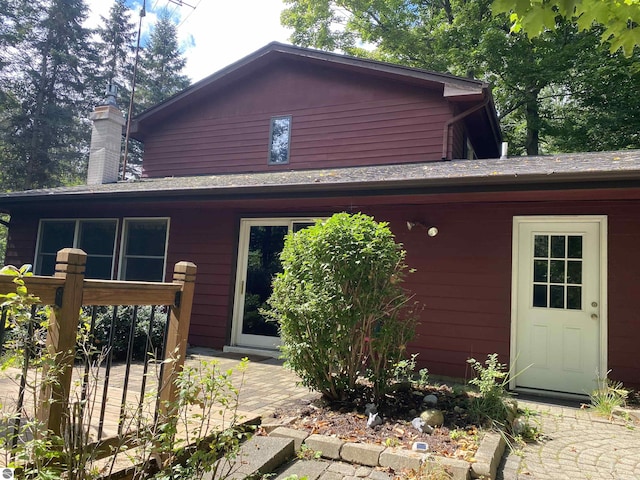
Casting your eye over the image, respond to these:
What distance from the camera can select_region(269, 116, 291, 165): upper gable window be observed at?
8.99m

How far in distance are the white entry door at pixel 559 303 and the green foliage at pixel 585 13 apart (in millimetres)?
3323

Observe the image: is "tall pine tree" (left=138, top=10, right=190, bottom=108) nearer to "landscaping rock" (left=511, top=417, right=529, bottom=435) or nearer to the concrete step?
the concrete step

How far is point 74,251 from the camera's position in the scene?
2.12 metres

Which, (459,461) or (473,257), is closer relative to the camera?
(459,461)

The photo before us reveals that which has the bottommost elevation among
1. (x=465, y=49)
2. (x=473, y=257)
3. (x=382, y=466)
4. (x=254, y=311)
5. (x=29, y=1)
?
(x=382, y=466)

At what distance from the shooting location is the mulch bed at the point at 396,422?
10.3 ft

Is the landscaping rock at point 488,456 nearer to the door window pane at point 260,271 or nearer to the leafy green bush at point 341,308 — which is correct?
the leafy green bush at point 341,308

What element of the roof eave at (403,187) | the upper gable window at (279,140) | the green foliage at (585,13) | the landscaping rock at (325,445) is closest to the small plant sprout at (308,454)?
the landscaping rock at (325,445)

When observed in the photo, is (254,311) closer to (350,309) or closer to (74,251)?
(350,309)

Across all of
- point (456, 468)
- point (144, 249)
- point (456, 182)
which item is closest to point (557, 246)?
point (456, 182)

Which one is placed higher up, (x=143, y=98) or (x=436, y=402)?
(x=143, y=98)

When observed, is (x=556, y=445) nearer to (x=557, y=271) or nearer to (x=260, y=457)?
(x=260, y=457)

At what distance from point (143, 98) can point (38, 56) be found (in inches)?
240

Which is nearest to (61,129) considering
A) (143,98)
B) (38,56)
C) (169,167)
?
(38,56)
